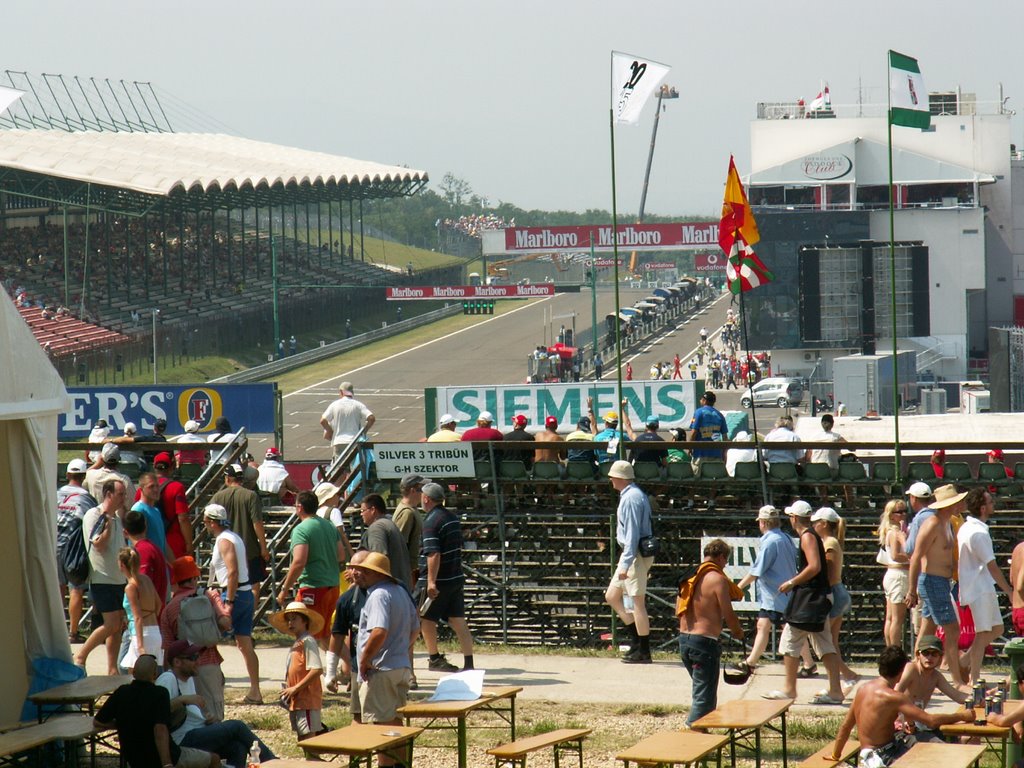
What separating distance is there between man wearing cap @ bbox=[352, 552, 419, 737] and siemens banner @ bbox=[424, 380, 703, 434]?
13115mm

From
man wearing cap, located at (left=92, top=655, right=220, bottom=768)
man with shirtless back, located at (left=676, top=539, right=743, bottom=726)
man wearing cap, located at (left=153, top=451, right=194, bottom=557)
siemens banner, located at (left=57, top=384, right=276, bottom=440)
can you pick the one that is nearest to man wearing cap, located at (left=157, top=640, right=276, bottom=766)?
man wearing cap, located at (left=92, top=655, right=220, bottom=768)

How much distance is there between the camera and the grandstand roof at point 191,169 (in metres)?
68.8

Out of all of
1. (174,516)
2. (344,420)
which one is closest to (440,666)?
(174,516)

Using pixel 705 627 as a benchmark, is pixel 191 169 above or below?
above

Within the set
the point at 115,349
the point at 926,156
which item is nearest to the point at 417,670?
the point at 115,349

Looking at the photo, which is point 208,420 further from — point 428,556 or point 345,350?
point 345,350

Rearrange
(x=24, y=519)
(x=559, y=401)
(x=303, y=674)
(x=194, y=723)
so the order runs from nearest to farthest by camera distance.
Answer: (x=194, y=723) < (x=303, y=674) < (x=24, y=519) < (x=559, y=401)

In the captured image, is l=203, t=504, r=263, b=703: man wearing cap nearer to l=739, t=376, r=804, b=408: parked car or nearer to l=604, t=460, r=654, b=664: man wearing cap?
l=604, t=460, r=654, b=664: man wearing cap

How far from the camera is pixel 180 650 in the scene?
29.4 feet

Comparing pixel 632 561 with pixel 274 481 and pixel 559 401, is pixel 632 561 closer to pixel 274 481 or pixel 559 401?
pixel 274 481

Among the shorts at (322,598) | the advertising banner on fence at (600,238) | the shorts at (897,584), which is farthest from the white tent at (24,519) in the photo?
Result: the advertising banner on fence at (600,238)

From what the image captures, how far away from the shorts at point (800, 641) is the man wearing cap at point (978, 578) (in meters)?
1.09

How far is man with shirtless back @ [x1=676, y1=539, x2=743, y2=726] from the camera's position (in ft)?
32.1

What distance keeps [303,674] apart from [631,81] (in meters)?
9.37
